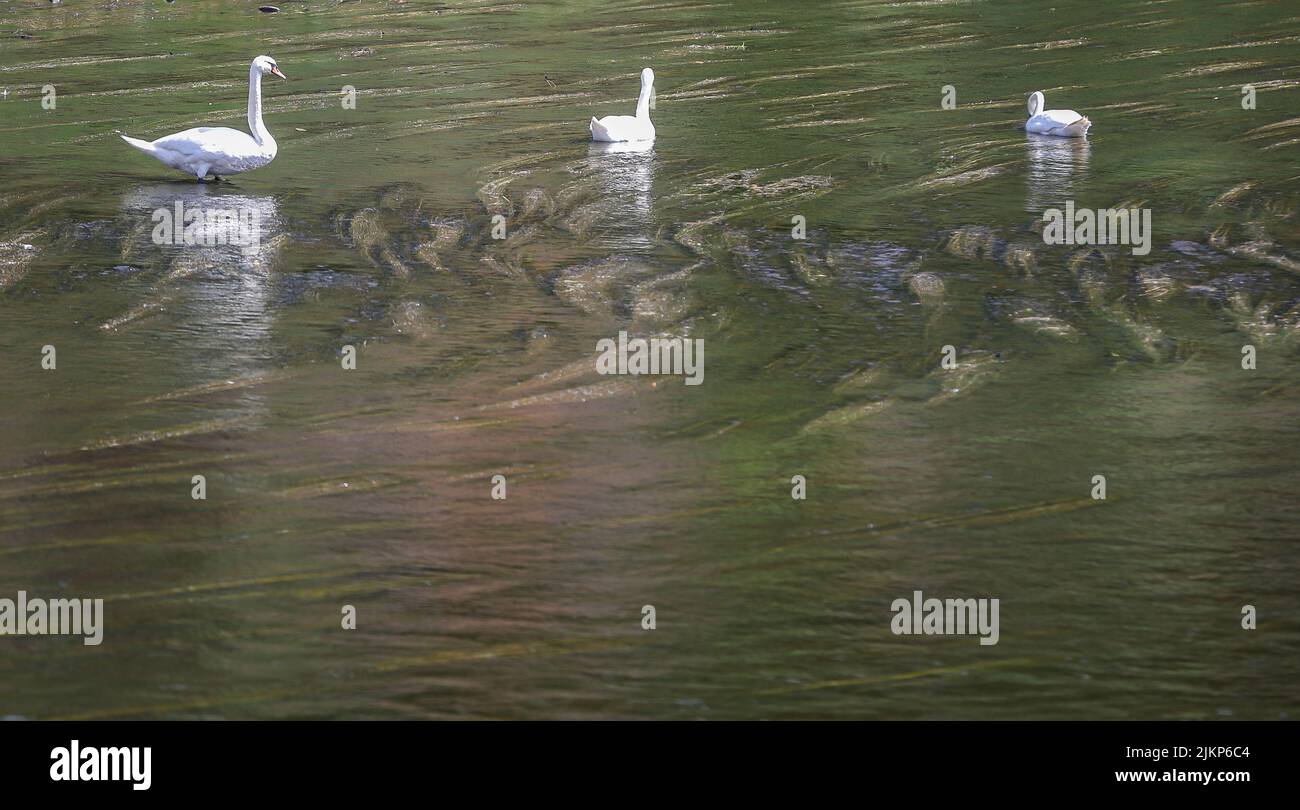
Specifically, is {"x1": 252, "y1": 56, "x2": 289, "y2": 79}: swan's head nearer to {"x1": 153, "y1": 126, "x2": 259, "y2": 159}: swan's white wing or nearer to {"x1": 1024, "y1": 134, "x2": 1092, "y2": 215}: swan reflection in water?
{"x1": 153, "y1": 126, "x2": 259, "y2": 159}: swan's white wing

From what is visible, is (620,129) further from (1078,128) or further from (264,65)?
(1078,128)

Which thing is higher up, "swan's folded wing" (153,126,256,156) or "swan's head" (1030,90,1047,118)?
"swan's head" (1030,90,1047,118)

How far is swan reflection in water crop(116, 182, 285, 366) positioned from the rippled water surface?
54 millimetres

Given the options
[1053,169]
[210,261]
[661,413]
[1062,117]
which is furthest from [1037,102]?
[661,413]

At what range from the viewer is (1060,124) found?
56.7 feet

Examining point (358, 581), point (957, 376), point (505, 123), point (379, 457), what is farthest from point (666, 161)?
point (358, 581)

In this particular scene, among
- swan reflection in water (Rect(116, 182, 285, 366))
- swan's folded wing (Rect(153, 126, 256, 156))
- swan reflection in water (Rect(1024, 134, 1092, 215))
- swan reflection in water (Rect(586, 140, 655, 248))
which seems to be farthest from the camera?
swan's folded wing (Rect(153, 126, 256, 156))

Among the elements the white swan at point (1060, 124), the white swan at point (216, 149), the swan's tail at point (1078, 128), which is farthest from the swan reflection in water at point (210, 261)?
the swan's tail at point (1078, 128)

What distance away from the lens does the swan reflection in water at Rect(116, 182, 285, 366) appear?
1121 centimetres

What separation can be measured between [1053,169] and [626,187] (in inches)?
154

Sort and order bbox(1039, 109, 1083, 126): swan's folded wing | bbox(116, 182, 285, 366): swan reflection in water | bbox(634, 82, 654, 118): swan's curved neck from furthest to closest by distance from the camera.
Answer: bbox(634, 82, 654, 118): swan's curved neck → bbox(1039, 109, 1083, 126): swan's folded wing → bbox(116, 182, 285, 366): swan reflection in water

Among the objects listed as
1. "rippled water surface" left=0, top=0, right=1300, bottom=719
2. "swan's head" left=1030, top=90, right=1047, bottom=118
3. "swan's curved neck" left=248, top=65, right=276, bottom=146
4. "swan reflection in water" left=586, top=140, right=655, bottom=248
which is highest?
"swan's head" left=1030, top=90, right=1047, bottom=118

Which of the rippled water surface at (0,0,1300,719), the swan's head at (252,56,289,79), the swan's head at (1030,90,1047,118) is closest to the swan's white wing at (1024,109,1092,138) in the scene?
the rippled water surface at (0,0,1300,719)

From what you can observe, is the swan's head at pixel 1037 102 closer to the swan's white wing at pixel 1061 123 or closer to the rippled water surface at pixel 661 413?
the rippled water surface at pixel 661 413
